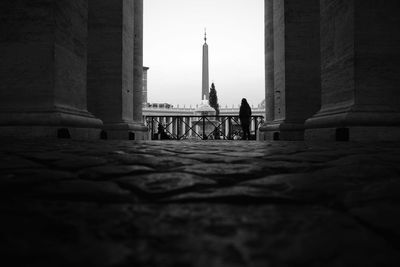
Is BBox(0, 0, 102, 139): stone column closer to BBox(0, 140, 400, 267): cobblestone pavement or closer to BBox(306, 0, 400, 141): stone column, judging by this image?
BBox(0, 140, 400, 267): cobblestone pavement

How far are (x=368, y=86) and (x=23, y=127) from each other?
668 centimetres

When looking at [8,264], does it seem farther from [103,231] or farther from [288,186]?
[288,186]

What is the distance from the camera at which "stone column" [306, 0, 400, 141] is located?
5.31m

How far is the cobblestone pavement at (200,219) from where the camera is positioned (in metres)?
0.75

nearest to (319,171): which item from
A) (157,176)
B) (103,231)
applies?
(157,176)

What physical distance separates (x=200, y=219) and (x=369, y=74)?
224 inches

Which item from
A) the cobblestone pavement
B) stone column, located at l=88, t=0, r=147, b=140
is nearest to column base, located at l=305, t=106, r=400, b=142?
the cobblestone pavement

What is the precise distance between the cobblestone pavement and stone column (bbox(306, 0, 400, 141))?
157 inches

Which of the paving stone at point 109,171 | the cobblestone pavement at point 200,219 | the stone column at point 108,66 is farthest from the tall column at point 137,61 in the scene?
the cobblestone pavement at point 200,219

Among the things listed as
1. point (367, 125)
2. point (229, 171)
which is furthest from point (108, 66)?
point (229, 171)

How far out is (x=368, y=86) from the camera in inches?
217

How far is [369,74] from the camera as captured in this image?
5543mm

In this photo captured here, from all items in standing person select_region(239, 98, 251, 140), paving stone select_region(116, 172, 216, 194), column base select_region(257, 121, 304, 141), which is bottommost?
paving stone select_region(116, 172, 216, 194)

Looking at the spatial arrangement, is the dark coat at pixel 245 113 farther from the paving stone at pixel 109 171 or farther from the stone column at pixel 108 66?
the paving stone at pixel 109 171
